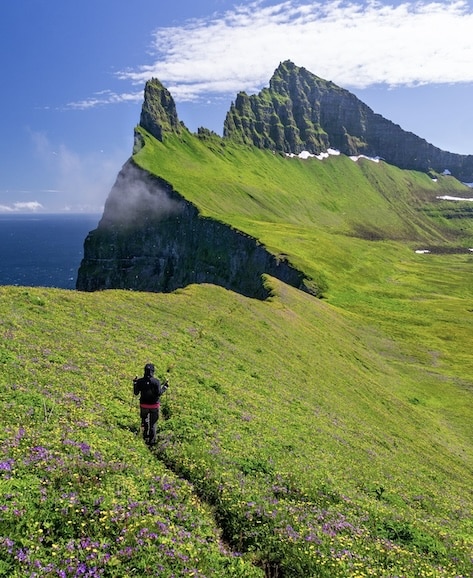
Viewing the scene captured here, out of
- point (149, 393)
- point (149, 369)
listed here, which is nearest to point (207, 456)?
point (149, 393)

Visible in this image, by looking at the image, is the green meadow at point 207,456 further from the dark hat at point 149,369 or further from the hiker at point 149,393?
the dark hat at point 149,369

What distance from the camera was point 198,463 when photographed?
2011 centimetres

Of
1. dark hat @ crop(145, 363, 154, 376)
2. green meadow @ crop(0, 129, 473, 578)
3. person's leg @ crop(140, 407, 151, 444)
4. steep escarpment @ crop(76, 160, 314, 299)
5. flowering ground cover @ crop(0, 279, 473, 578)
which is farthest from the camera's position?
steep escarpment @ crop(76, 160, 314, 299)

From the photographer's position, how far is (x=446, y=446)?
48.1 metres

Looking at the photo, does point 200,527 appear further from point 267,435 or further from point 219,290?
point 219,290

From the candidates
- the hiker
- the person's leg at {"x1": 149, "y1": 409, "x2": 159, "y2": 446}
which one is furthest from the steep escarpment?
the hiker

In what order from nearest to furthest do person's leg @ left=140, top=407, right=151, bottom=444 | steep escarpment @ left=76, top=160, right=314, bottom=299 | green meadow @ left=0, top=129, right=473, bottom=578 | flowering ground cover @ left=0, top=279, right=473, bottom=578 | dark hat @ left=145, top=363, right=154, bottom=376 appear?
flowering ground cover @ left=0, top=279, right=473, bottom=578, green meadow @ left=0, top=129, right=473, bottom=578, dark hat @ left=145, top=363, right=154, bottom=376, person's leg @ left=140, top=407, right=151, bottom=444, steep escarpment @ left=76, top=160, right=314, bottom=299

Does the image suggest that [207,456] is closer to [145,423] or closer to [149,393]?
[145,423]

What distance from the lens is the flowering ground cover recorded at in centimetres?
1391

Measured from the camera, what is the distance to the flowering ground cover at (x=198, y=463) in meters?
13.9

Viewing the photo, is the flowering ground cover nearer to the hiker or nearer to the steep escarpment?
the hiker

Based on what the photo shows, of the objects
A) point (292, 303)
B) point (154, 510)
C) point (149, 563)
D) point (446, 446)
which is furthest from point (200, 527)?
point (292, 303)

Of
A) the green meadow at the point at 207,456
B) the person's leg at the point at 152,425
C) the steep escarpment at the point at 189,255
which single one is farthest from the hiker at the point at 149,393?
the steep escarpment at the point at 189,255

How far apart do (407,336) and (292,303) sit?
35082 millimetres
